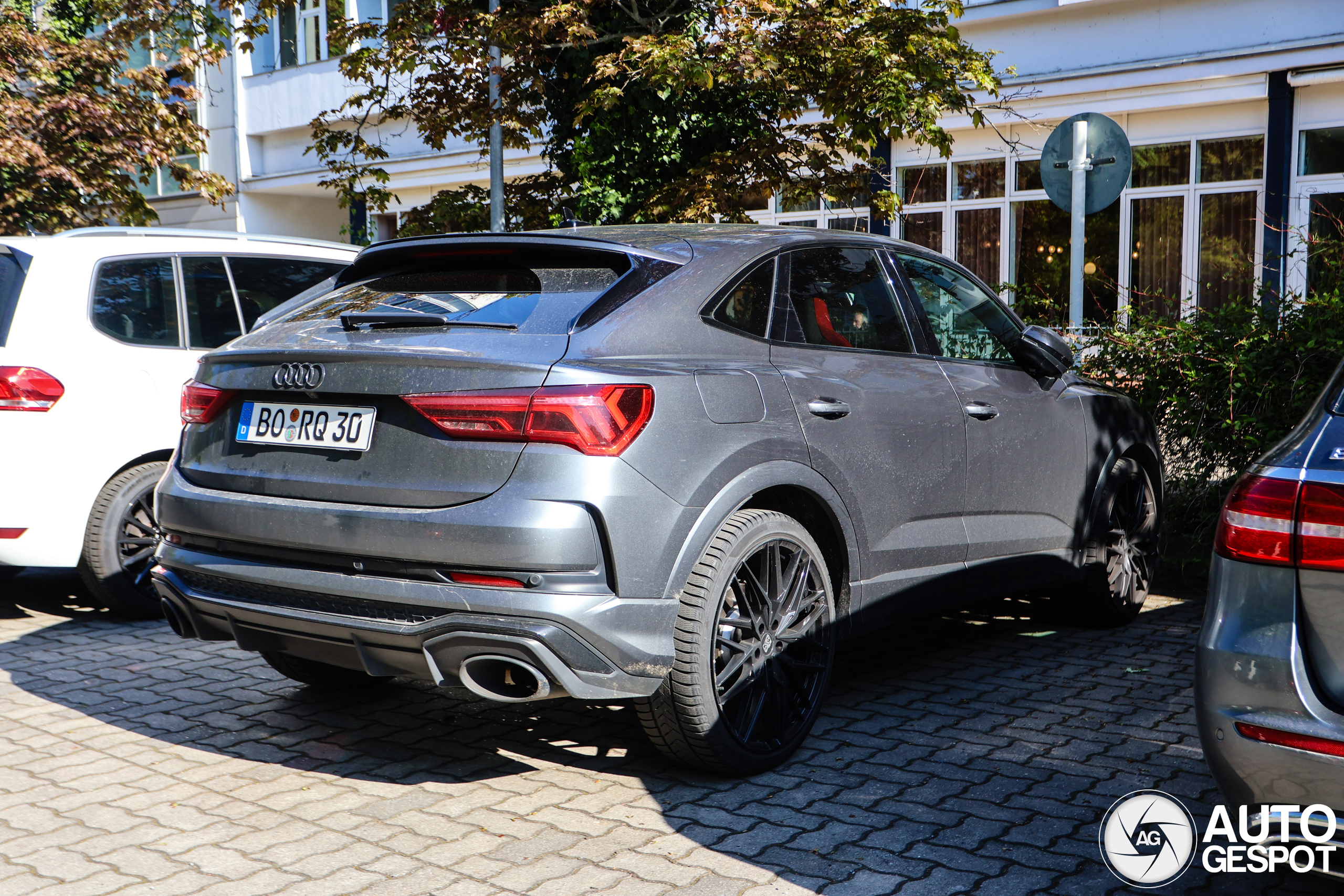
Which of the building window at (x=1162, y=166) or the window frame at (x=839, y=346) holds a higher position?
the building window at (x=1162, y=166)

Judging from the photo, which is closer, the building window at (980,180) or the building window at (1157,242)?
the building window at (1157,242)

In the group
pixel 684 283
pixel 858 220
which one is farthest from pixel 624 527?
pixel 858 220

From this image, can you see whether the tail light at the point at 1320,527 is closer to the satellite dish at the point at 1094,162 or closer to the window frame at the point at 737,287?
the window frame at the point at 737,287

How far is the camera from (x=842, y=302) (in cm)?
448

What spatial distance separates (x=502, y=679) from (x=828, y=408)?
1385 millimetres

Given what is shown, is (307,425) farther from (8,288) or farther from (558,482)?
(8,288)

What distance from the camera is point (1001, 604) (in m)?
6.48

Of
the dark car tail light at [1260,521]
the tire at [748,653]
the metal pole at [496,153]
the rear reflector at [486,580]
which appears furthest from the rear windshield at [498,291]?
the metal pole at [496,153]

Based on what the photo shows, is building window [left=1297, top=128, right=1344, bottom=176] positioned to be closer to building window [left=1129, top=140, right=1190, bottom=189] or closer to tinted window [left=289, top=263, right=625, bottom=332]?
building window [left=1129, top=140, right=1190, bottom=189]

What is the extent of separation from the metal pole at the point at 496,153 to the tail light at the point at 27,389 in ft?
14.0

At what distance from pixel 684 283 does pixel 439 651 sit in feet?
4.36

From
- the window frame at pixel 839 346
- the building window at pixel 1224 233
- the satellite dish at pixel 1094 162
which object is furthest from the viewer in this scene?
the building window at pixel 1224 233

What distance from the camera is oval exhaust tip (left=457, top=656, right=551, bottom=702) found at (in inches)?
133

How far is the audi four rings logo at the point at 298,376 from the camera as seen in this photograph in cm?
364
